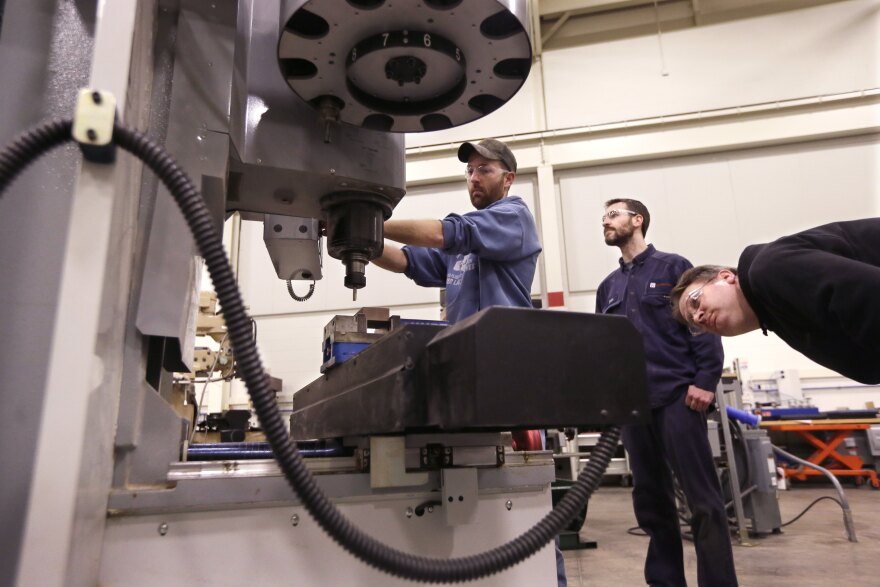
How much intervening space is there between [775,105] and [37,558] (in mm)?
5747

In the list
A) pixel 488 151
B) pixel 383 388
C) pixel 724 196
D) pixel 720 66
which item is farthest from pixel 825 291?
pixel 720 66

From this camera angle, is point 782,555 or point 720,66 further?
point 720,66

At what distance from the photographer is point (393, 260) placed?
1514 mm

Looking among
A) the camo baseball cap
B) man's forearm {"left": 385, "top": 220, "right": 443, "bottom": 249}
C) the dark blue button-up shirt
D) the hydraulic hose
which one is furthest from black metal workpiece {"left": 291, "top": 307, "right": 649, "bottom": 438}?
the dark blue button-up shirt

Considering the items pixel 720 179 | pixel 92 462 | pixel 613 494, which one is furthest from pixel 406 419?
pixel 720 179

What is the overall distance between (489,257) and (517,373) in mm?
779

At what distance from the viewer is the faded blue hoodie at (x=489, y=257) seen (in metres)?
1.23

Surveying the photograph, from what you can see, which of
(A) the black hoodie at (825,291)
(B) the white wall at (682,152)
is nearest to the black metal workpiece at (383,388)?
(A) the black hoodie at (825,291)

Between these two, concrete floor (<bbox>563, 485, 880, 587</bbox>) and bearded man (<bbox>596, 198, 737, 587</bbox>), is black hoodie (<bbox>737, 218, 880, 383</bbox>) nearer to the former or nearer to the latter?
bearded man (<bbox>596, 198, 737, 587</bbox>)

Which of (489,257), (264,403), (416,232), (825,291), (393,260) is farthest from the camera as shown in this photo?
(393,260)

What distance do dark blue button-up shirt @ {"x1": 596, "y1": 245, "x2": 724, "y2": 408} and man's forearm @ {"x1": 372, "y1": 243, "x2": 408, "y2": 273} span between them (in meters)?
0.78

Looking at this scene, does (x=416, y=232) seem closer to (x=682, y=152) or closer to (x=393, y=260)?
(x=393, y=260)

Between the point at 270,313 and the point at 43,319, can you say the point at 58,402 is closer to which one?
the point at 43,319

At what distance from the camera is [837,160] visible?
4.79 metres
